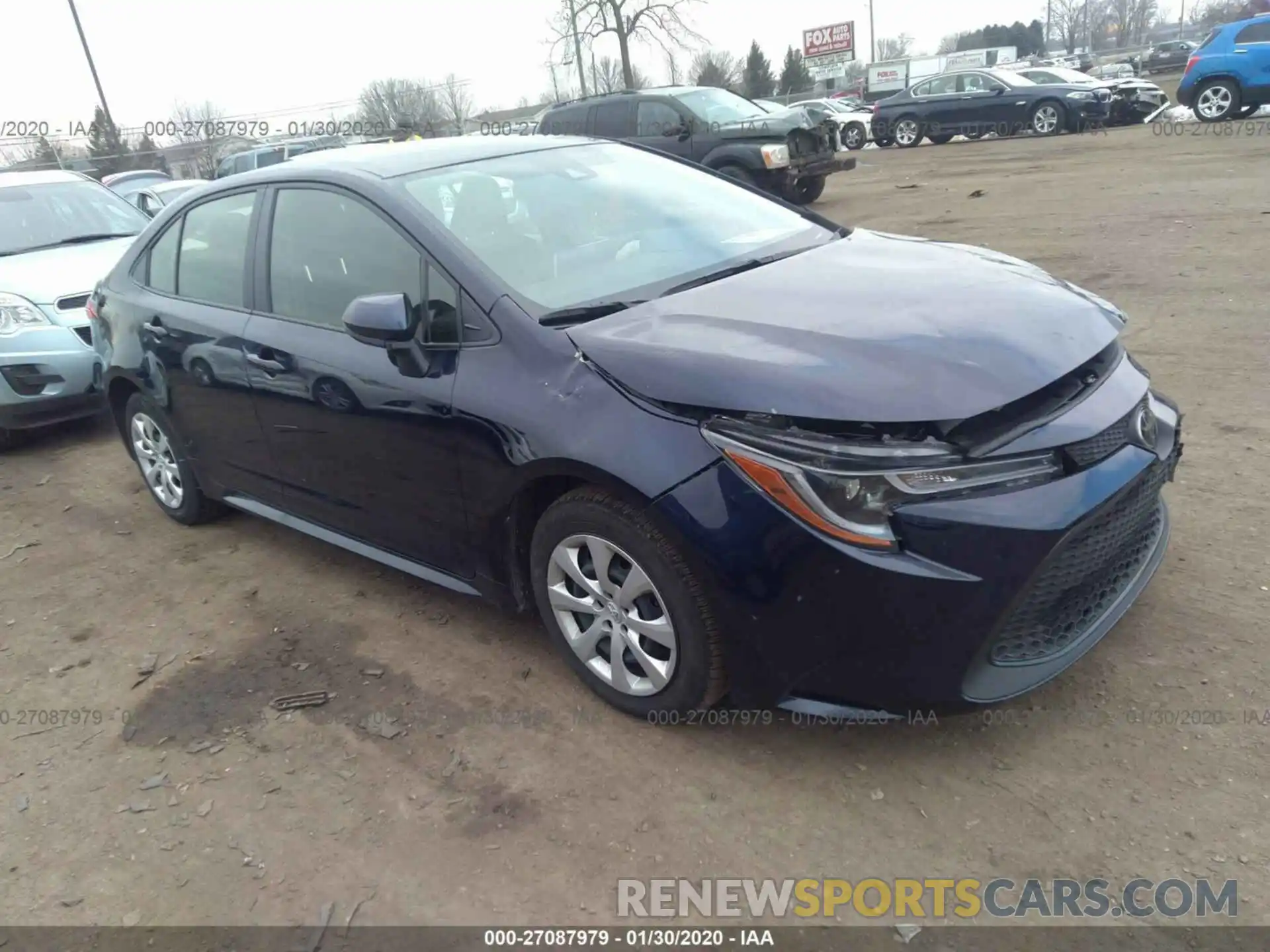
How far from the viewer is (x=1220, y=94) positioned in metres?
17.5

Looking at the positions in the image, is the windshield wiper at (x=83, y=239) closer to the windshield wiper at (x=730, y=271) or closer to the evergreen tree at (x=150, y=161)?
the windshield wiper at (x=730, y=271)

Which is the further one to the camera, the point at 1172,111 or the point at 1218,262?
the point at 1172,111

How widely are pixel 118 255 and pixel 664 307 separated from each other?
5.54 m

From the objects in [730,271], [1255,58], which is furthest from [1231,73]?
[730,271]

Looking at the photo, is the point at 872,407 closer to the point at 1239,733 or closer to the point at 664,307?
the point at 664,307

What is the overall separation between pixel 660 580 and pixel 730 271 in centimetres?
125

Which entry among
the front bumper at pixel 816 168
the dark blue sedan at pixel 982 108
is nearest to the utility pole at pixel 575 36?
the dark blue sedan at pixel 982 108

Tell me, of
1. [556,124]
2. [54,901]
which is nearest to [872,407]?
[54,901]

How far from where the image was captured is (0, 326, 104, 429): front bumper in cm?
603

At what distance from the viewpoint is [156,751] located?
3.13m

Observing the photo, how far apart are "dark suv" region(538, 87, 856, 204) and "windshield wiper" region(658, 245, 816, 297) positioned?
8816mm

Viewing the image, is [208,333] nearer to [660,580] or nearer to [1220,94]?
[660,580]

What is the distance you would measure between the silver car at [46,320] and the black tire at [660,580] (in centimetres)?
409
